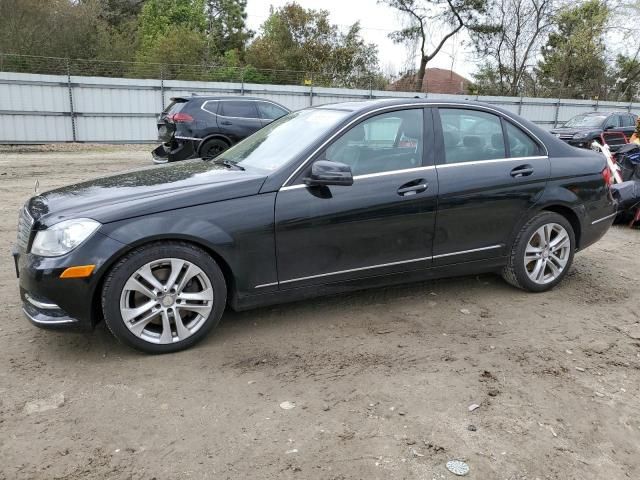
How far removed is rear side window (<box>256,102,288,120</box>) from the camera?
1189 centimetres

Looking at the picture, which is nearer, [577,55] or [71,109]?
[71,109]

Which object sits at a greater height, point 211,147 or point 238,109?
point 238,109

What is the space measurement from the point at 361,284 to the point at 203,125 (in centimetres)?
785

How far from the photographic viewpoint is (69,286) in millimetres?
3127

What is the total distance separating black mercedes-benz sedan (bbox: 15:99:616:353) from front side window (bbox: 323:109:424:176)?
1 cm

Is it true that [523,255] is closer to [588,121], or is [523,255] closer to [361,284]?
[361,284]

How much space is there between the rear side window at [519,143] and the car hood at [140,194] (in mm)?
2172

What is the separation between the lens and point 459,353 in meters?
3.56

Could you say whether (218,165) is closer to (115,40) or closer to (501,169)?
(501,169)

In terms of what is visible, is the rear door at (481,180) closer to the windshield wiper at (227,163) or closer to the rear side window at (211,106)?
the windshield wiper at (227,163)

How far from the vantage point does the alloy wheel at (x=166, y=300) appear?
326 cm

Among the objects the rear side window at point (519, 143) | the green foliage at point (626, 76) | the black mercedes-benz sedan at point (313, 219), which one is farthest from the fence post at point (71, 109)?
the green foliage at point (626, 76)

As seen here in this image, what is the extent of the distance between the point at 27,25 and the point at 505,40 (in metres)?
27.0

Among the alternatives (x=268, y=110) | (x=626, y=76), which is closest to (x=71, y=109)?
(x=268, y=110)
